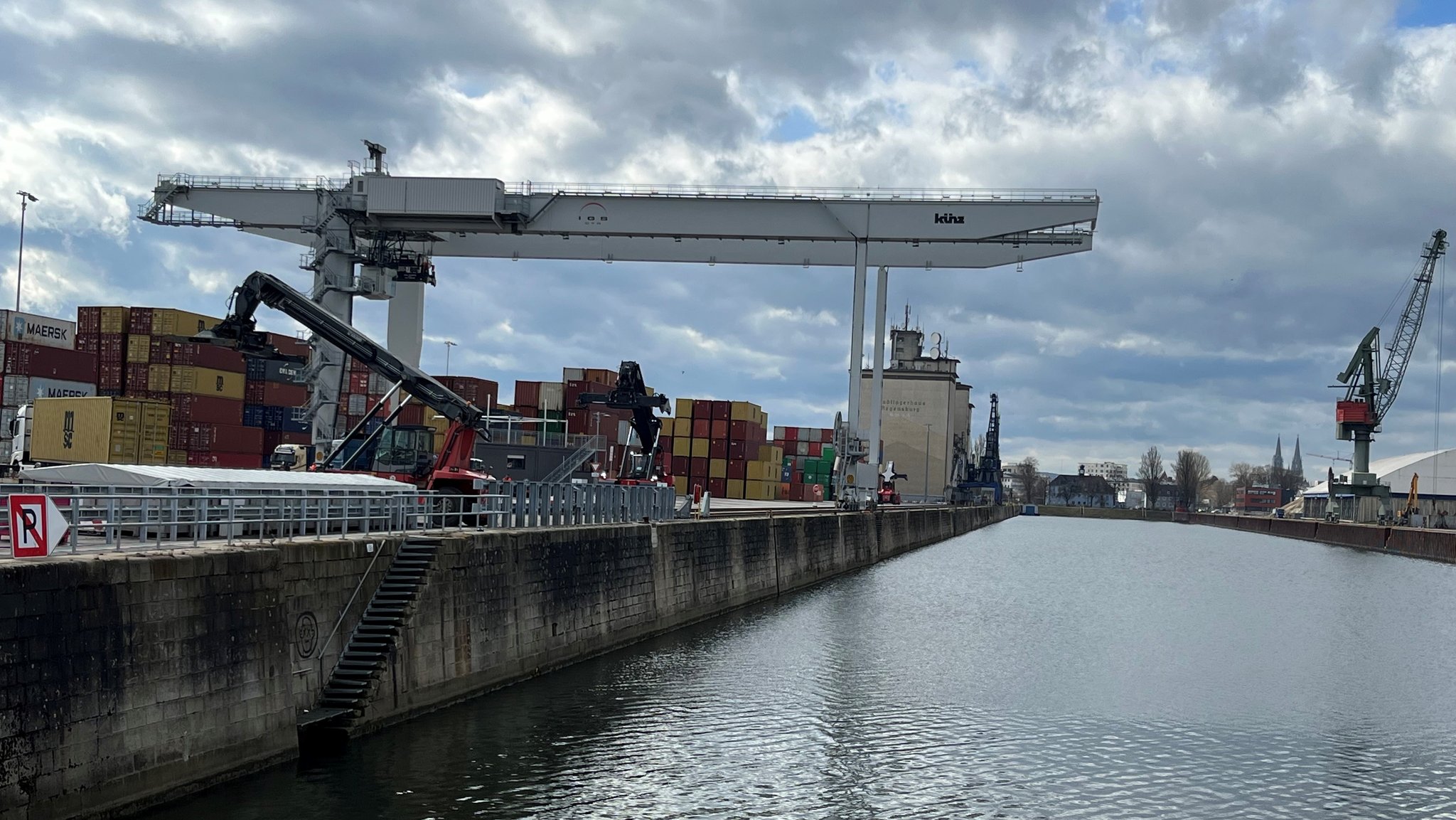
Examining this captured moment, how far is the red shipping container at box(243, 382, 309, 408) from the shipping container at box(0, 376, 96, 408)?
661 centimetres

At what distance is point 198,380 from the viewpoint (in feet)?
151

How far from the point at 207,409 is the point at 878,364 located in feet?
96.7

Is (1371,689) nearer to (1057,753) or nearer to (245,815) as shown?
(1057,753)

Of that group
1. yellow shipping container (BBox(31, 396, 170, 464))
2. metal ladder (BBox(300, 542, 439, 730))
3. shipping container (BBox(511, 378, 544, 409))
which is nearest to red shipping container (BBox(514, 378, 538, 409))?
shipping container (BBox(511, 378, 544, 409))

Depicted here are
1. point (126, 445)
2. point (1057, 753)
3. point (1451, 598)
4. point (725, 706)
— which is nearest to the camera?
point (1057, 753)

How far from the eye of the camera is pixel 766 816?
50.5 ft

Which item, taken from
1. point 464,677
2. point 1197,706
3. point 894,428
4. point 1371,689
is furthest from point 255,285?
point 894,428

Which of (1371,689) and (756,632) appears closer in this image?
(1371,689)

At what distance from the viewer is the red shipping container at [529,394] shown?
6900 cm

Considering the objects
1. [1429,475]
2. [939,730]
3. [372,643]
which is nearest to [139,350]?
[372,643]

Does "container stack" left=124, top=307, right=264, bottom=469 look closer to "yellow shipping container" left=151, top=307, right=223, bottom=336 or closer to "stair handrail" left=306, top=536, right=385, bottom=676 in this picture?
"yellow shipping container" left=151, top=307, right=223, bottom=336

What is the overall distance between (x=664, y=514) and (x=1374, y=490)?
10087 cm

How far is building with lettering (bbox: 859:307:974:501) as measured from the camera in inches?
6314

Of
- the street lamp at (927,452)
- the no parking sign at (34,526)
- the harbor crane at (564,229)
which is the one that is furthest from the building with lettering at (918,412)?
the no parking sign at (34,526)
